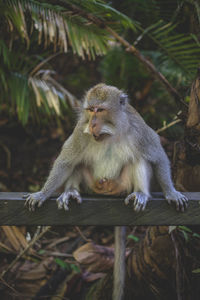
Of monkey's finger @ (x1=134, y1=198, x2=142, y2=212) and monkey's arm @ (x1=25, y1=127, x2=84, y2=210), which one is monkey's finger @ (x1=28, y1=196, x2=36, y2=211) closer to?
monkey's arm @ (x1=25, y1=127, x2=84, y2=210)

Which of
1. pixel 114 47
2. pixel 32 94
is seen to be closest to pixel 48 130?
pixel 114 47

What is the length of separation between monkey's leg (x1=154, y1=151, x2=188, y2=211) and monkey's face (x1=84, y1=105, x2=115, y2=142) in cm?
44

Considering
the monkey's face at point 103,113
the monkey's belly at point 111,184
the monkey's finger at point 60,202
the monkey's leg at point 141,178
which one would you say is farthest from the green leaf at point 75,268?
the monkey's face at point 103,113

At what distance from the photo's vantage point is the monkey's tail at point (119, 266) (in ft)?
8.29

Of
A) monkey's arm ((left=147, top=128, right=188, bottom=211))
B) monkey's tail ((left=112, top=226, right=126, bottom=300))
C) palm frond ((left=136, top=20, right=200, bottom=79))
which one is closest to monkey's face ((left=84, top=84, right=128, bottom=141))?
monkey's arm ((left=147, top=128, right=188, bottom=211))

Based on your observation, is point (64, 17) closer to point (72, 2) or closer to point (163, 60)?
point (72, 2)

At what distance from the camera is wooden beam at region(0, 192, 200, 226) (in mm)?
2074

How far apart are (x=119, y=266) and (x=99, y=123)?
1093 millimetres

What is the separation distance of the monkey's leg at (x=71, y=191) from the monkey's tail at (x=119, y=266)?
488 millimetres

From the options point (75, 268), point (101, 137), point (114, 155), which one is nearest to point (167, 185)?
point (114, 155)

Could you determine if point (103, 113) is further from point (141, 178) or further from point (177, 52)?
point (177, 52)

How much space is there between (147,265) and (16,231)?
48.2 inches

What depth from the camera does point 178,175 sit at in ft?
9.04

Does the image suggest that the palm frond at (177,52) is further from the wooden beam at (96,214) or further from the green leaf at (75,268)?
the green leaf at (75,268)
